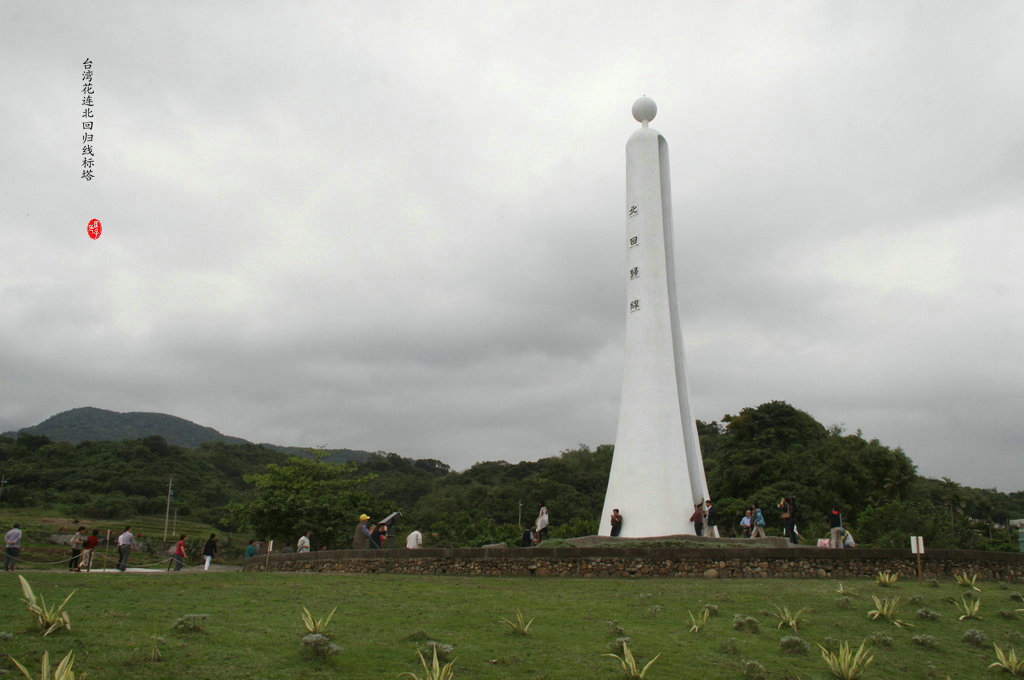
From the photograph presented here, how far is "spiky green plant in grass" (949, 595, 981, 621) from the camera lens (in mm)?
9430

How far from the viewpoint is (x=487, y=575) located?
12.1 meters

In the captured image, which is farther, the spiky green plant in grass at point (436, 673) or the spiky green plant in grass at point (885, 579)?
the spiky green plant in grass at point (885, 579)

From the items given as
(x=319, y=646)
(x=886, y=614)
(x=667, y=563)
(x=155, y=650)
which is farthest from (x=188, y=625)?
(x=667, y=563)

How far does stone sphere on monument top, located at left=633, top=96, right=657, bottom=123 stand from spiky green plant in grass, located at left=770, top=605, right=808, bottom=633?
619 inches

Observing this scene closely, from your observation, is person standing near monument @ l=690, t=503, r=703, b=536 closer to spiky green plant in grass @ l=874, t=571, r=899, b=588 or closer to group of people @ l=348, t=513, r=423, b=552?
spiky green plant in grass @ l=874, t=571, r=899, b=588

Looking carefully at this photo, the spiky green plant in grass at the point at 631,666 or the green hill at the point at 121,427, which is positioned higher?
the green hill at the point at 121,427

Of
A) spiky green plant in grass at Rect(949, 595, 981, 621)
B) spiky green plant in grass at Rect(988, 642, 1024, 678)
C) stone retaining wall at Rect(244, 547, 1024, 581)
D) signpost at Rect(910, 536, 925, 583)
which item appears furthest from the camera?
stone retaining wall at Rect(244, 547, 1024, 581)

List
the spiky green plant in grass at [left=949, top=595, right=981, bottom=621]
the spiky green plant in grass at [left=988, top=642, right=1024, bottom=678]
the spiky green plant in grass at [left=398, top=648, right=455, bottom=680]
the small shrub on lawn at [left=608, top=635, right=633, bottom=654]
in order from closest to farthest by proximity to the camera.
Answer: the spiky green plant in grass at [left=398, top=648, right=455, bottom=680] < the small shrub on lawn at [left=608, top=635, right=633, bottom=654] < the spiky green plant in grass at [left=988, top=642, right=1024, bottom=678] < the spiky green plant in grass at [left=949, top=595, right=981, bottom=621]

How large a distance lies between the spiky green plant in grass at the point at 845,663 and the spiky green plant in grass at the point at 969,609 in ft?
11.1

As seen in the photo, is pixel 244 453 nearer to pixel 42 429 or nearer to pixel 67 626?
pixel 67 626

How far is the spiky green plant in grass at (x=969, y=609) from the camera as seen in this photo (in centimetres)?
943

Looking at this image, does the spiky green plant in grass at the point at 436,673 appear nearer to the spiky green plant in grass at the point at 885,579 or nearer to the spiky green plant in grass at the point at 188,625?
the spiky green plant in grass at the point at 188,625

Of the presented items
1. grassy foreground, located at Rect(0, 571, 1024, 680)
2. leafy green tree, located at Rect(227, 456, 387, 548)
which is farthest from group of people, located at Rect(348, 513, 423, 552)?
leafy green tree, located at Rect(227, 456, 387, 548)

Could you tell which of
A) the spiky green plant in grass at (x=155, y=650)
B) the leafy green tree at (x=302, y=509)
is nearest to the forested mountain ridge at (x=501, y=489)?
the leafy green tree at (x=302, y=509)
